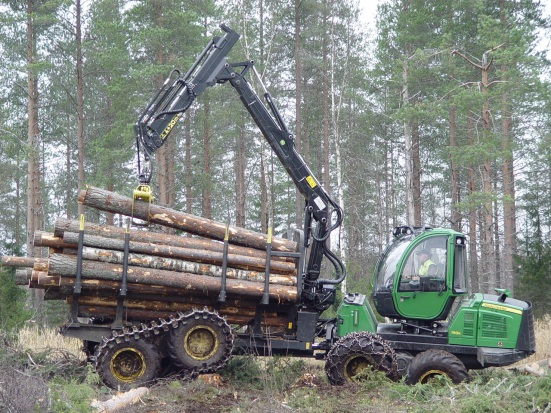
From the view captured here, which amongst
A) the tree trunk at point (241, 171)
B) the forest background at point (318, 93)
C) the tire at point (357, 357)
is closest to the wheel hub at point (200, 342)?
the tire at point (357, 357)

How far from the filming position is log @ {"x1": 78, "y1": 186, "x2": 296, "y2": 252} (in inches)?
382

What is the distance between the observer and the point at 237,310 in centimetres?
1024

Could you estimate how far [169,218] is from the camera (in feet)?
32.7

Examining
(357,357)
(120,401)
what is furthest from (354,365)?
(120,401)

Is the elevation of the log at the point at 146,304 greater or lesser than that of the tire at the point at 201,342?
greater

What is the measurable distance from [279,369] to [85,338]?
10.6 ft

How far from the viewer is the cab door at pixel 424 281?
32.4 feet

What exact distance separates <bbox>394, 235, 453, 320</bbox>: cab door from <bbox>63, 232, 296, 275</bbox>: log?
1764 millimetres

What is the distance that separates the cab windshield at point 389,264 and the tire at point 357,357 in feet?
3.38

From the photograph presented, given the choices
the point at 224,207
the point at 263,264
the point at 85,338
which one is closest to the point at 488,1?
the point at 263,264

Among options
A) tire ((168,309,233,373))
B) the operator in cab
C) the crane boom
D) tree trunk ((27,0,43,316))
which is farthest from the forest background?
tire ((168,309,233,373))

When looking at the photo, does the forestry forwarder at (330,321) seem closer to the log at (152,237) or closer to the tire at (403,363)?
the tire at (403,363)

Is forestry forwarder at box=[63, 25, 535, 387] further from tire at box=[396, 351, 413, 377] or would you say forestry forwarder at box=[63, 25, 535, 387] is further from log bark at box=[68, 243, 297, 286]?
log bark at box=[68, 243, 297, 286]

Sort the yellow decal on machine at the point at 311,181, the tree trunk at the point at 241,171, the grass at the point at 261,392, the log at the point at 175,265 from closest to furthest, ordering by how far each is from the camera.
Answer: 1. the grass at the point at 261,392
2. the log at the point at 175,265
3. the yellow decal on machine at the point at 311,181
4. the tree trunk at the point at 241,171
